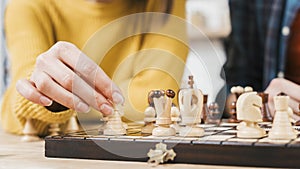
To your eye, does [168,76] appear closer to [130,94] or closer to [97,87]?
[130,94]

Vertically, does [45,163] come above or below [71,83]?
below

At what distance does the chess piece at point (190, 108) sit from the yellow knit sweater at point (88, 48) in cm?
10

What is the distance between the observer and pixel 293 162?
80 cm

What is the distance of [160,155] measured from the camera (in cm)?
86

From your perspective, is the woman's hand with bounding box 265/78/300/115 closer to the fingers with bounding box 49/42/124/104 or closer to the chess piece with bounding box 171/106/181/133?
the chess piece with bounding box 171/106/181/133

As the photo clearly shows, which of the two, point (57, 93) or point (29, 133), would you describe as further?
point (29, 133)

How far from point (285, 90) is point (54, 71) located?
79 cm

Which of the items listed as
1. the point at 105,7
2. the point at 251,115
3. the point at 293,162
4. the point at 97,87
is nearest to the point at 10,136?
the point at 97,87

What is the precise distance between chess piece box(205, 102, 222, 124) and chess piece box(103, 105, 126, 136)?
1.27ft

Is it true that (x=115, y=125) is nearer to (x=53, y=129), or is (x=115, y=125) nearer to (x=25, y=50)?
(x=53, y=129)

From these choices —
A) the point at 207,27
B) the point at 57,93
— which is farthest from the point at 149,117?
the point at 207,27

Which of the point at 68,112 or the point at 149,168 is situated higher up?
the point at 68,112

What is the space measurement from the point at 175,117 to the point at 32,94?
371 mm

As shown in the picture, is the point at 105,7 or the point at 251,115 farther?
the point at 105,7
